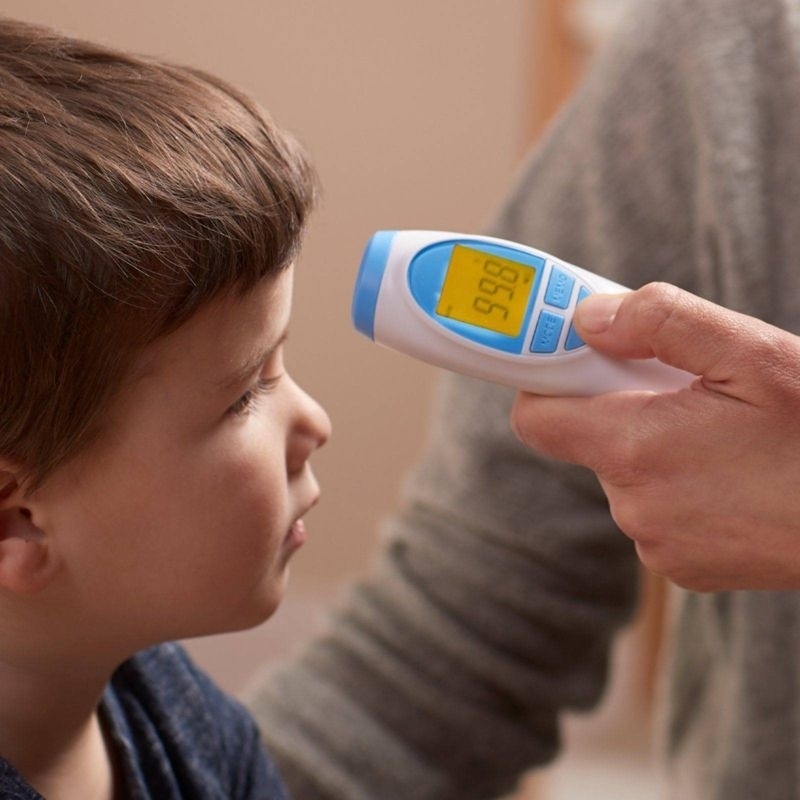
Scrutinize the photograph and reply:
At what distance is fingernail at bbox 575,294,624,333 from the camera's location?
0.58 metres

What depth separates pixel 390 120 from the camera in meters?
2.00

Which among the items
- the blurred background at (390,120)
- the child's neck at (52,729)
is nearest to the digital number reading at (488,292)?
the child's neck at (52,729)

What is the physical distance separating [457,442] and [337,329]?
1.13m

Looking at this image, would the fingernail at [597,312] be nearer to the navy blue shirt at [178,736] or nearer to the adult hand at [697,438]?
the adult hand at [697,438]

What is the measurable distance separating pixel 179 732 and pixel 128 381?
23cm

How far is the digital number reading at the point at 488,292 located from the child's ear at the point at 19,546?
0.20 meters

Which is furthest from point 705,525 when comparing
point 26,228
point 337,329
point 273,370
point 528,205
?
point 337,329

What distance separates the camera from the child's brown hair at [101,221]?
1.70 ft

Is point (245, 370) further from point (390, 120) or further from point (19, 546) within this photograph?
point (390, 120)

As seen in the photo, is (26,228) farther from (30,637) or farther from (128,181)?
(30,637)

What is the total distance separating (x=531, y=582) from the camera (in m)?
0.94

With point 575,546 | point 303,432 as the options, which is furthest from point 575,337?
point 575,546

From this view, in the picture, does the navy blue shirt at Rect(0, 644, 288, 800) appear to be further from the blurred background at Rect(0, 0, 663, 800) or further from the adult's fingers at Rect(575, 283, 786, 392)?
the blurred background at Rect(0, 0, 663, 800)

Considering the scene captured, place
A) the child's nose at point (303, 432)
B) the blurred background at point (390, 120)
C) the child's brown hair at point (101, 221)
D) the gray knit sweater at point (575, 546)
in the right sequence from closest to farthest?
the child's brown hair at point (101, 221) → the child's nose at point (303, 432) → the gray knit sweater at point (575, 546) → the blurred background at point (390, 120)
